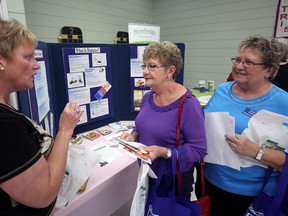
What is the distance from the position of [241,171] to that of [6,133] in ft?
3.68

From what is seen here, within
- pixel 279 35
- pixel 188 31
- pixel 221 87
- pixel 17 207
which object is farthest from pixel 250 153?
pixel 188 31

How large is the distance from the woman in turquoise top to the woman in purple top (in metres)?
0.19

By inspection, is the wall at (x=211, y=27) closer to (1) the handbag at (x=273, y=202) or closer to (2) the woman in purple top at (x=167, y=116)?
(2) the woman in purple top at (x=167, y=116)

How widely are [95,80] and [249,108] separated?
49.7 inches

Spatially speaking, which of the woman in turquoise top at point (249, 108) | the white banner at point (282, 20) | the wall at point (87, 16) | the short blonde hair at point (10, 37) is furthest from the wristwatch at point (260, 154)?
the wall at point (87, 16)

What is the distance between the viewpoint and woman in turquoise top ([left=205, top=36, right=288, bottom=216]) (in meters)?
1.01

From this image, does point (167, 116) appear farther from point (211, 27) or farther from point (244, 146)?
point (211, 27)

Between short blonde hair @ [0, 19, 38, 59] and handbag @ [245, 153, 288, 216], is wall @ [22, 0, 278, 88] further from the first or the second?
handbag @ [245, 153, 288, 216]

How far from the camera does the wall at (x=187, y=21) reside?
350 centimetres

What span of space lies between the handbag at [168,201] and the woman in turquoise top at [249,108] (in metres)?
0.30

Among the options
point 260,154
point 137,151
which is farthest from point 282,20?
point 137,151

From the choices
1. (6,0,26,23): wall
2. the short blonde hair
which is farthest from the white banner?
the short blonde hair

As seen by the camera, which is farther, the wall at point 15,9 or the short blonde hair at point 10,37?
the wall at point 15,9

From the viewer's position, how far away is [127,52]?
74.8 inches
